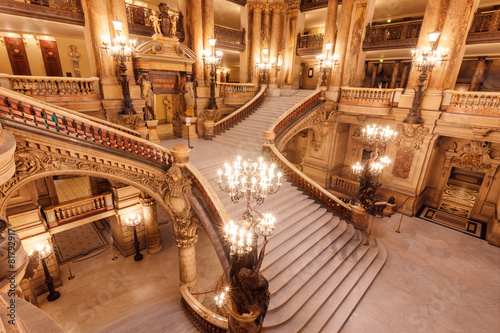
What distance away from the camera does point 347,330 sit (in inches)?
227

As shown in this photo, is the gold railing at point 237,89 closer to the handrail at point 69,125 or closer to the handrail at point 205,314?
the handrail at point 69,125

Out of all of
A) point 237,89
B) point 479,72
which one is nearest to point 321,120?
point 237,89

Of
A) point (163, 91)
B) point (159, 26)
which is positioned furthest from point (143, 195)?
point (159, 26)

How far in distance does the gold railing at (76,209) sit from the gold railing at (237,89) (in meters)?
7.79

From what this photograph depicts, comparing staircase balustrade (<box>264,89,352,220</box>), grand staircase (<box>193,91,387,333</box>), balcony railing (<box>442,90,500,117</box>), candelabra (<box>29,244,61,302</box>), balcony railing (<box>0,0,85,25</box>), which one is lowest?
candelabra (<box>29,244,61,302</box>)

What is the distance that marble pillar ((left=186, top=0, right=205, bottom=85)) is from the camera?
11.2 metres

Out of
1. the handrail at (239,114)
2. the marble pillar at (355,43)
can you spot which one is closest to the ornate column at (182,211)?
the handrail at (239,114)

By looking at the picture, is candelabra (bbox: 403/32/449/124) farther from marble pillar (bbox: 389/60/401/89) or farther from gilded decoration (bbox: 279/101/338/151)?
marble pillar (bbox: 389/60/401/89)

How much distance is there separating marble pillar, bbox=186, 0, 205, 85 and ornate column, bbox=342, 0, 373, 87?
7.85m

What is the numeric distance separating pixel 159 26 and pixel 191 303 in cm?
1093

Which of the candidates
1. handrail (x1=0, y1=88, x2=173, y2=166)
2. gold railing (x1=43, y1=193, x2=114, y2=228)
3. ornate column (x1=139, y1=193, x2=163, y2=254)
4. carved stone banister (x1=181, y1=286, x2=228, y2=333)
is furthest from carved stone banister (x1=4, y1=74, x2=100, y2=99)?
carved stone banister (x1=181, y1=286, x2=228, y2=333)

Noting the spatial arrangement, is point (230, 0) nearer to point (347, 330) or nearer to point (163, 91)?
point (163, 91)

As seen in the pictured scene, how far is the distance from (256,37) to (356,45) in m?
5.84

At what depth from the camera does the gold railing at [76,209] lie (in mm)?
8752
